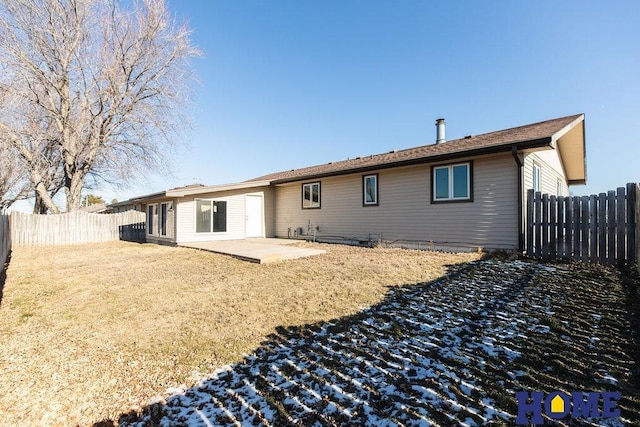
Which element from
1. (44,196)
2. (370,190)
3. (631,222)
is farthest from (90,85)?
(631,222)

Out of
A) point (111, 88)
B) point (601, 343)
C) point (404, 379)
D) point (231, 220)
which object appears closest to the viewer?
point (404, 379)

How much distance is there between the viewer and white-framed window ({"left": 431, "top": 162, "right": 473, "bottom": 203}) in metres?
8.87

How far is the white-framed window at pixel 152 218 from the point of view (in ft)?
51.6

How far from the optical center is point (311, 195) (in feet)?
46.7

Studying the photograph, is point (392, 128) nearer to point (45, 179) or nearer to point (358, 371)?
point (358, 371)

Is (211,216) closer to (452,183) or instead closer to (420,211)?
(420,211)

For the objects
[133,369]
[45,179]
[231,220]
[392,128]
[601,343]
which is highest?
[392,128]

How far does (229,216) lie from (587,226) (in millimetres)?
13298

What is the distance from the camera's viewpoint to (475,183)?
342 inches

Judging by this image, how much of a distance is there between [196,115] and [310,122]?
7246 mm

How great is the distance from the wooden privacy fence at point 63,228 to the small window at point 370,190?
16768 millimetres

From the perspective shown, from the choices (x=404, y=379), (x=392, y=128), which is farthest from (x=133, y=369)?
(x=392, y=128)

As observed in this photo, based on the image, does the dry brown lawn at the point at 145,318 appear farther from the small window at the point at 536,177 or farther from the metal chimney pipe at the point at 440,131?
the metal chimney pipe at the point at 440,131

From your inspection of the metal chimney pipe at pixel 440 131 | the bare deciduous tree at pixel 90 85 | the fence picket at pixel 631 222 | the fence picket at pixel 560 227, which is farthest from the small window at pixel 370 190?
the bare deciduous tree at pixel 90 85
